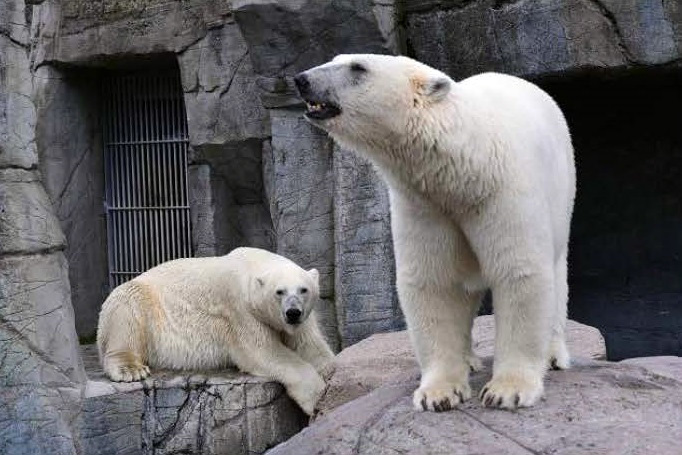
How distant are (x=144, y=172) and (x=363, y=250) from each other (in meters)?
2.97

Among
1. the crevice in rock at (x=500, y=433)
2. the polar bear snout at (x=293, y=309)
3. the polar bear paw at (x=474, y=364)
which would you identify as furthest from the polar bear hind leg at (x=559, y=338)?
the polar bear snout at (x=293, y=309)

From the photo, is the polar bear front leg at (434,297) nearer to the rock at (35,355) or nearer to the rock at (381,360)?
the rock at (381,360)

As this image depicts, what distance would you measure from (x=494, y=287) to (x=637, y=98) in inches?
234

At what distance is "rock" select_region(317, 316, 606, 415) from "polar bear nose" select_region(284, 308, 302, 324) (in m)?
0.38

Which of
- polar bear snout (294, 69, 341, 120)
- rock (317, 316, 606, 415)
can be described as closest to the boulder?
polar bear snout (294, 69, 341, 120)

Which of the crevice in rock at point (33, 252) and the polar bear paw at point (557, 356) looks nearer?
the polar bear paw at point (557, 356)

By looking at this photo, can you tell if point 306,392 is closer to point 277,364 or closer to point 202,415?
point 277,364

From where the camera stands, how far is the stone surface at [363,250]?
275 inches

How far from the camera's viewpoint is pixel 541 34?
666 cm

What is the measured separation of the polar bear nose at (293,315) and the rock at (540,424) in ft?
8.26

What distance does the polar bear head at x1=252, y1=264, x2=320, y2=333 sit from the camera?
20.7 ft

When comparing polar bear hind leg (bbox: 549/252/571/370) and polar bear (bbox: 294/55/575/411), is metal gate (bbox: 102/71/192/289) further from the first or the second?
polar bear (bbox: 294/55/575/411)

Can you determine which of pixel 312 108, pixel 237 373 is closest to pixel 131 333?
pixel 237 373

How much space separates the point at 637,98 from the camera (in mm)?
8789
